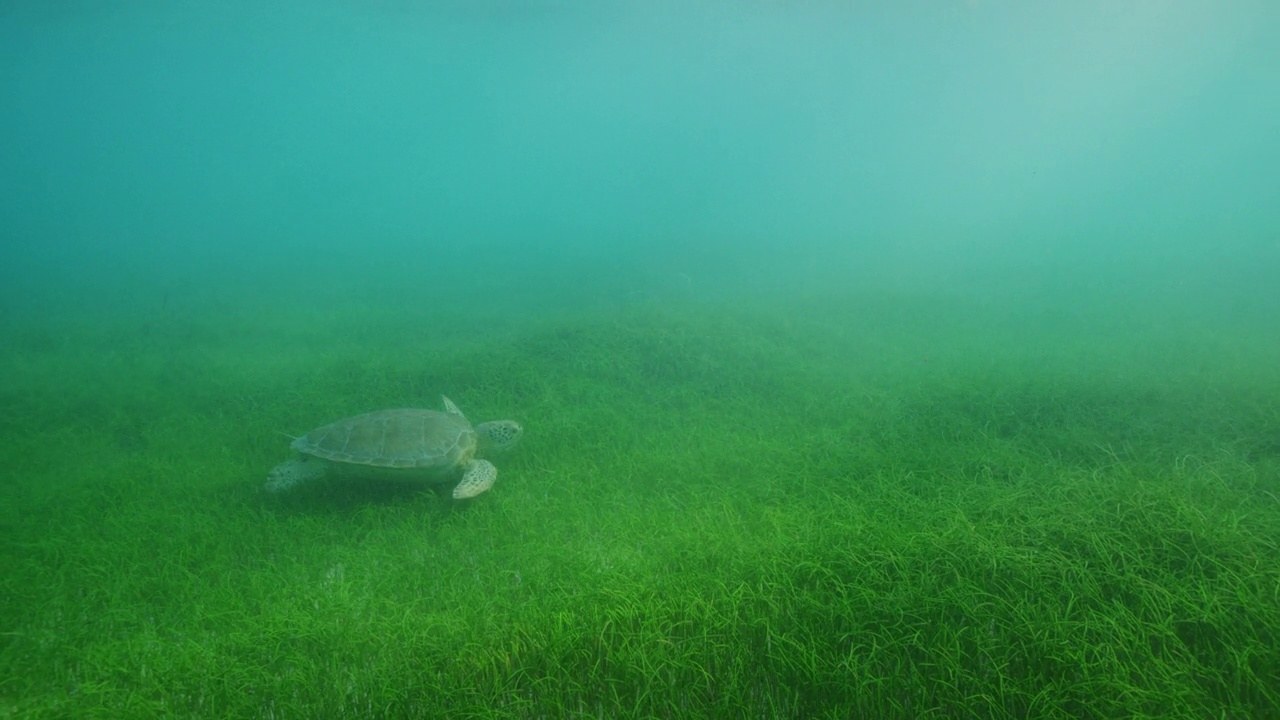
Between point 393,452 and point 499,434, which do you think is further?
point 499,434

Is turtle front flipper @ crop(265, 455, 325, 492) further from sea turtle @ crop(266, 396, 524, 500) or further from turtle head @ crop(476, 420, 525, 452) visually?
turtle head @ crop(476, 420, 525, 452)

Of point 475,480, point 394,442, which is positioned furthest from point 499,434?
point 394,442

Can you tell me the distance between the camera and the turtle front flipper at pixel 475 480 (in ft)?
17.5

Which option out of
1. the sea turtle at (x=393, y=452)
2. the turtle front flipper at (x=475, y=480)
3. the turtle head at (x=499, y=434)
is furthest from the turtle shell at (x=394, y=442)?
the turtle head at (x=499, y=434)

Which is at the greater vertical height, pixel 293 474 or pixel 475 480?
pixel 475 480

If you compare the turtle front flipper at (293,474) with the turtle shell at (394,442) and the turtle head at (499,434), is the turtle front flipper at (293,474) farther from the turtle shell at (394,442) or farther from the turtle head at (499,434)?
the turtle head at (499,434)

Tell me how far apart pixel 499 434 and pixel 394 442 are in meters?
1.20

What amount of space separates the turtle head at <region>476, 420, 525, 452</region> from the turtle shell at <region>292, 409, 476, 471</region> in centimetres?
34

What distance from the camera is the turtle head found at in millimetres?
6441

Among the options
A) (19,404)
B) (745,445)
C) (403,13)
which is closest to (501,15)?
(403,13)

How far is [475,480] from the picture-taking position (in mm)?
5609

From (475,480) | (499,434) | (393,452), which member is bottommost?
(475,480)

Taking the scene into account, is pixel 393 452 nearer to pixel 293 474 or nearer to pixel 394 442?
pixel 394 442

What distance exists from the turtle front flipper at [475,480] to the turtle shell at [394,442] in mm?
172
